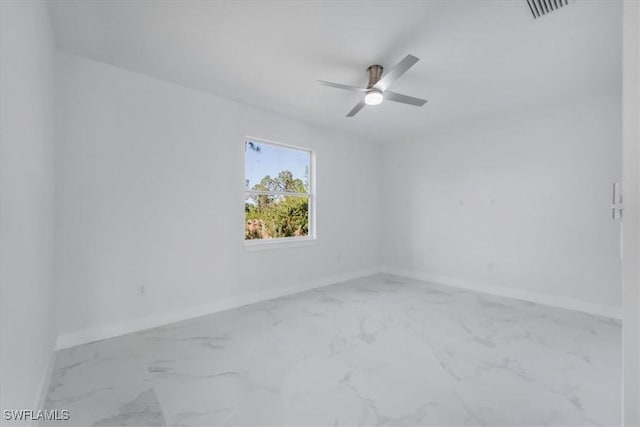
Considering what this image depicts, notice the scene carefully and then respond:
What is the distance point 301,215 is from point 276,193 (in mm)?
569

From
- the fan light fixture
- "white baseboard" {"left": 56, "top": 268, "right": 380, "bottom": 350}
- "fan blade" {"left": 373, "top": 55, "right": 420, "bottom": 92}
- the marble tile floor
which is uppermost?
"fan blade" {"left": 373, "top": 55, "right": 420, "bottom": 92}

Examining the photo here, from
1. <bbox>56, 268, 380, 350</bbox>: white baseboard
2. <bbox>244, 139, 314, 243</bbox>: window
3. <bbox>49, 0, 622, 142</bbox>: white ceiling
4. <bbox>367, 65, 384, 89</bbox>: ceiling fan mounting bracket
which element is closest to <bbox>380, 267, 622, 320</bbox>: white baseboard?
<bbox>56, 268, 380, 350</bbox>: white baseboard

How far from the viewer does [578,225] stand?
350 centimetres

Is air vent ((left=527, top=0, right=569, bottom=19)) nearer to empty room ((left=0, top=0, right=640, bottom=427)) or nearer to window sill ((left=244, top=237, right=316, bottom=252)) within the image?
empty room ((left=0, top=0, right=640, bottom=427))

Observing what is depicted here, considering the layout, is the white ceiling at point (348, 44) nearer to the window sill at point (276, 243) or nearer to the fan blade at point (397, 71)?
the fan blade at point (397, 71)

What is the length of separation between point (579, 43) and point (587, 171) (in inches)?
67.5

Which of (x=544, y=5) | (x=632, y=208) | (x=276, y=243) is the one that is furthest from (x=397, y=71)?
(x=276, y=243)

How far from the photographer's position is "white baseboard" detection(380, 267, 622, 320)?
330 cm

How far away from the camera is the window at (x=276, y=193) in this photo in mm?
3928

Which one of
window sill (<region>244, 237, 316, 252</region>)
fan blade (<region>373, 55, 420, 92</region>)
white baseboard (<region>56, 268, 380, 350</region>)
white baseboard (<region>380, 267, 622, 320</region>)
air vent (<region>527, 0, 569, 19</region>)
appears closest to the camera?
air vent (<region>527, 0, 569, 19</region>)

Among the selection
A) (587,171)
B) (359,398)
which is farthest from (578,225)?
(359,398)

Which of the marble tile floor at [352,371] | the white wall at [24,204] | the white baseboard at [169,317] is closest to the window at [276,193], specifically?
the white baseboard at [169,317]

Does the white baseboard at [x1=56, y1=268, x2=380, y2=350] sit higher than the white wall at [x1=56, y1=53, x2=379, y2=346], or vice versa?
the white wall at [x1=56, y1=53, x2=379, y2=346]

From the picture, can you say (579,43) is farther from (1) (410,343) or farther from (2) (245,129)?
(2) (245,129)
